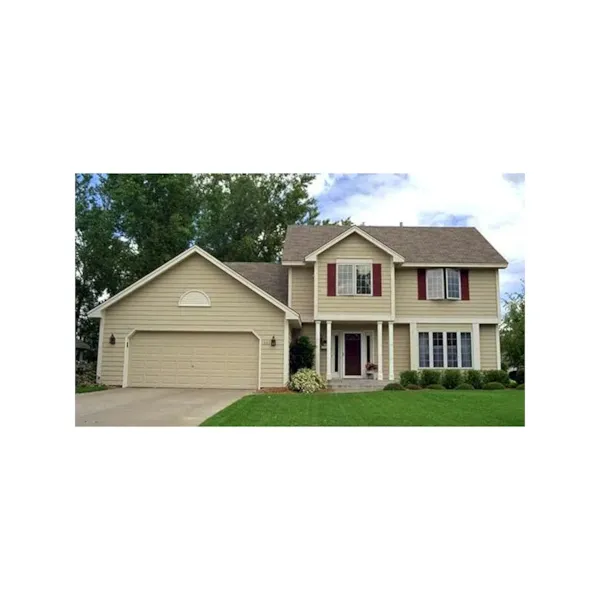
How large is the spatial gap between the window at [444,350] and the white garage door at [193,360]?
5624mm

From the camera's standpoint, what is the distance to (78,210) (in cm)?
1344

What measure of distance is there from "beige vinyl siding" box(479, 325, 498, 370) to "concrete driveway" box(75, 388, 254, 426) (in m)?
7.47

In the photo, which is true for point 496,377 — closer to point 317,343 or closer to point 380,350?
point 380,350

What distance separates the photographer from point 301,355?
1463 cm

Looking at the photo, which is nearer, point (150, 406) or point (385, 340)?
point (150, 406)

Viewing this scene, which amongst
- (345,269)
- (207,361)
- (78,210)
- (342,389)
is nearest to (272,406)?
(207,361)

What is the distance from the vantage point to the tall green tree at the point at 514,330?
14875mm

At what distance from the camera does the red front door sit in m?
15.9

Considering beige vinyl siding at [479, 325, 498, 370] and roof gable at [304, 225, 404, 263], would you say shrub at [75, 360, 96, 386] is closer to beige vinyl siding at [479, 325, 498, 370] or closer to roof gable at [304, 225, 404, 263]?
roof gable at [304, 225, 404, 263]

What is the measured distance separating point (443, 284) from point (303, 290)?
167 inches

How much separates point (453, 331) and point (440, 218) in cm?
404

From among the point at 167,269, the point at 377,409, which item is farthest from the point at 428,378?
the point at 167,269

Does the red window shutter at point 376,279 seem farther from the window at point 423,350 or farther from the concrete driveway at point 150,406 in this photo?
the concrete driveway at point 150,406
